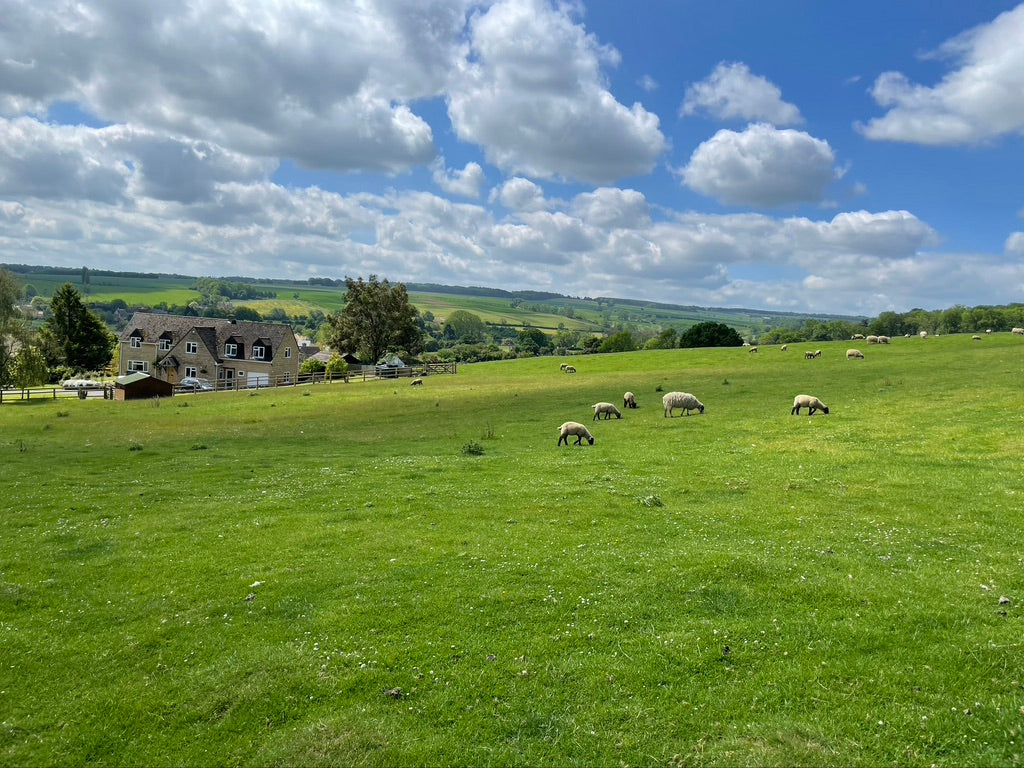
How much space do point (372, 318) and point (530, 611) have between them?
102 m

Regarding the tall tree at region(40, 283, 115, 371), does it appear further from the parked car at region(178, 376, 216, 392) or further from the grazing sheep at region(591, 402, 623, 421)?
the grazing sheep at region(591, 402, 623, 421)

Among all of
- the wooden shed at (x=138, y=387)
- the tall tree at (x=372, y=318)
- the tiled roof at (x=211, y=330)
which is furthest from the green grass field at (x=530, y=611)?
the tall tree at (x=372, y=318)

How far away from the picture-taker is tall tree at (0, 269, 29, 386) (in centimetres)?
6906

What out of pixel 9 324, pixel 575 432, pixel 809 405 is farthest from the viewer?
pixel 9 324

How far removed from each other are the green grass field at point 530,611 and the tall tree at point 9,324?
61.4 m

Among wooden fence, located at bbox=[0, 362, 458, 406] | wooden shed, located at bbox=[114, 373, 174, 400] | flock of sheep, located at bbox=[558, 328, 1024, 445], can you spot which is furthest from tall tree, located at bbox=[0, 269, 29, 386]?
flock of sheep, located at bbox=[558, 328, 1024, 445]

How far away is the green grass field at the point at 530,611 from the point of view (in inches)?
287

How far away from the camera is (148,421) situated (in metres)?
43.2

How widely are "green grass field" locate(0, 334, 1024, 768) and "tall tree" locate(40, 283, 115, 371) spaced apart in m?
97.0

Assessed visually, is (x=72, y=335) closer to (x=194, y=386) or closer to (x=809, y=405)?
(x=194, y=386)

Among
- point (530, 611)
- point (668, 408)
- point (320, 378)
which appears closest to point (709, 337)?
point (320, 378)

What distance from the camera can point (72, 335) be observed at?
101 metres

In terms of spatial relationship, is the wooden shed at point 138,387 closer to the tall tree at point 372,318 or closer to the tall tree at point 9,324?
the tall tree at point 9,324

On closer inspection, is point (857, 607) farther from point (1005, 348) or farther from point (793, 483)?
point (1005, 348)
